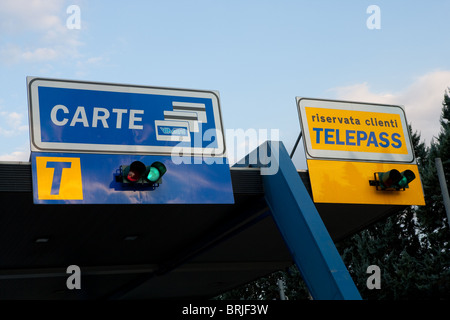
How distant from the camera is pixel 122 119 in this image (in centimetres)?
1152

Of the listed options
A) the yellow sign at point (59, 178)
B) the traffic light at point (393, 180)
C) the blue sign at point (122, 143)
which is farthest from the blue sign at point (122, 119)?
the traffic light at point (393, 180)

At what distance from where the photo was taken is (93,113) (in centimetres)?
1134

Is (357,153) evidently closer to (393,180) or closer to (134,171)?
(393,180)

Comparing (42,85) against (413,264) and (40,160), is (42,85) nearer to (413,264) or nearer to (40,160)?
(40,160)

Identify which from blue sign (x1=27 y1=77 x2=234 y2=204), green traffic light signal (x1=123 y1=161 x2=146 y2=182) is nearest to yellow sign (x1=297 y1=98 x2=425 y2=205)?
blue sign (x1=27 y1=77 x2=234 y2=204)

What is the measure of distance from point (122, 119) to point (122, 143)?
0.52m

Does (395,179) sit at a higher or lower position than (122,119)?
lower

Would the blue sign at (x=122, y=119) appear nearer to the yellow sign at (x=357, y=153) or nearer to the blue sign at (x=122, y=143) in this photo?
the blue sign at (x=122, y=143)

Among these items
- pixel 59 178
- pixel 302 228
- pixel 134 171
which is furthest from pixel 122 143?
pixel 302 228

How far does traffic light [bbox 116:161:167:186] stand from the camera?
1087 cm
